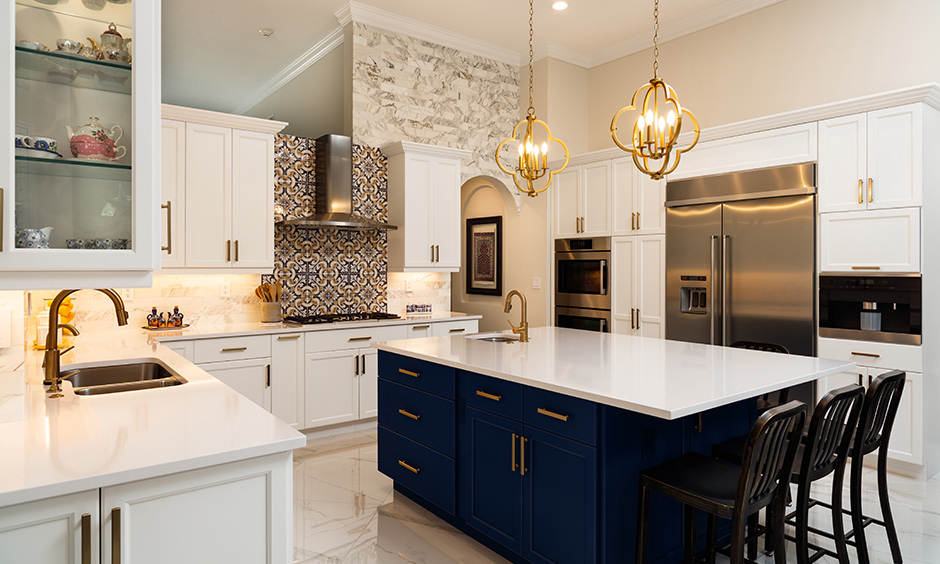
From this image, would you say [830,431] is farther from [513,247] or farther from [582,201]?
[513,247]

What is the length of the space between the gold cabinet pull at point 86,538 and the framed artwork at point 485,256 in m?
5.62

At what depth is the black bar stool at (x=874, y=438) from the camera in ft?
7.90

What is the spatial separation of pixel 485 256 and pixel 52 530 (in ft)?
19.5

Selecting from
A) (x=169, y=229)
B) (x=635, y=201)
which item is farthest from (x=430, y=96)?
(x=169, y=229)

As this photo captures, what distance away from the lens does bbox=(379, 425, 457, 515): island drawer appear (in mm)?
2943

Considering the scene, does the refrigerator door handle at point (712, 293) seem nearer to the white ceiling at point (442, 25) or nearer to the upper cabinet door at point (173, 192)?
the white ceiling at point (442, 25)

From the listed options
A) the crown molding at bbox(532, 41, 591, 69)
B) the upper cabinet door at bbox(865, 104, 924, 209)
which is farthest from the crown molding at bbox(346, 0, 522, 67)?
the upper cabinet door at bbox(865, 104, 924, 209)

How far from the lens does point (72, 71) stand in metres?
1.46

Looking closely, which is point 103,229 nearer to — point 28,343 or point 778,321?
point 28,343

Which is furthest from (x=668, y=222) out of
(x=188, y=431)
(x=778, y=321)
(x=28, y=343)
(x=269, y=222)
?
(x=28, y=343)

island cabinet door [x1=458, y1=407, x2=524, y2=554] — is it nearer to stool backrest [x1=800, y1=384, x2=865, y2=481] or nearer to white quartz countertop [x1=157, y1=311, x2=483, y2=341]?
stool backrest [x1=800, y1=384, x2=865, y2=481]

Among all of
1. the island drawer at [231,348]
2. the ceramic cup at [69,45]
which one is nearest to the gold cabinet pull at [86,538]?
the ceramic cup at [69,45]

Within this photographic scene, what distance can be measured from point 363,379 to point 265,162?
1.93 metres

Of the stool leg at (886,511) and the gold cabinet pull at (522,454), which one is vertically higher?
the gold cabinet pull at (522,454)
